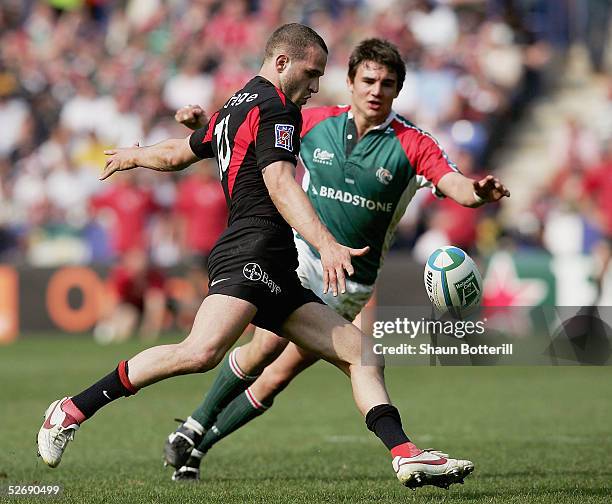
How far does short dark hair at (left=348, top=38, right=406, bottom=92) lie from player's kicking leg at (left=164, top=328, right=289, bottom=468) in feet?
5.99

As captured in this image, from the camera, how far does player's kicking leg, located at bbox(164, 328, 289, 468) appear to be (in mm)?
7473

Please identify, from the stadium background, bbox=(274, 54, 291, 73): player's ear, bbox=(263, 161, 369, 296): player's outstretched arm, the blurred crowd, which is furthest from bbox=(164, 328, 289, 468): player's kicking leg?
the blurred crowd

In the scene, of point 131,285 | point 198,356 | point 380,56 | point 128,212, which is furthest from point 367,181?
point 128,212

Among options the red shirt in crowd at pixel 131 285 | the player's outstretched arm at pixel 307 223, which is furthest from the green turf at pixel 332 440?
the red shirt in crowd at pixel 131 285

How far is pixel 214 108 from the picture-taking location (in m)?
20.9

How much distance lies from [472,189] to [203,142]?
1.57 metres

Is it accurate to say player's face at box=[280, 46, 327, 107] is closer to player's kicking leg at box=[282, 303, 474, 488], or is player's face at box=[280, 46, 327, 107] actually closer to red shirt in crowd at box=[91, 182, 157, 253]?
player's kicking leg at box=[282, 303, 474, 488]

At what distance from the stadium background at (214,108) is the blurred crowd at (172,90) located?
36 mm

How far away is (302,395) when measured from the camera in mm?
12477

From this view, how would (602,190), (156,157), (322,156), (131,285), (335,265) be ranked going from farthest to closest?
(131,285)
(602,190)
(322,156)
(156,157)
(335,265)

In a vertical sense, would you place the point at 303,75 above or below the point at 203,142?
above

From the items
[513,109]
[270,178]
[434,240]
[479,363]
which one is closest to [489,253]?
[434,240]

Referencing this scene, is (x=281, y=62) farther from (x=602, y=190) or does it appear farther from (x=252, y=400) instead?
(x=602, y=190)

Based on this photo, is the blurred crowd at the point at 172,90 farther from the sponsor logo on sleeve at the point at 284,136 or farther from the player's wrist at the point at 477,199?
the sponsor logo on sleeve at the point at 284,136
